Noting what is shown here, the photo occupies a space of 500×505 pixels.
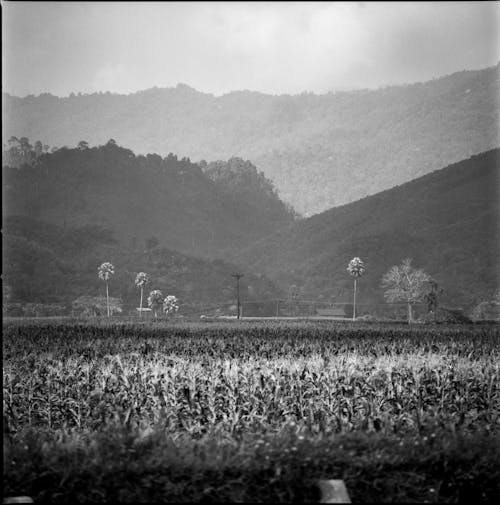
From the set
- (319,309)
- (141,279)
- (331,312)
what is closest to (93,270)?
(141,279)

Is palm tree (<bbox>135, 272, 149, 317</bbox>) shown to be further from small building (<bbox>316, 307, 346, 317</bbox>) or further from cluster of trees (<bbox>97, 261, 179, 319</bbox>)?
small building (<bbox>316, 307, 346, 317</bbox>)

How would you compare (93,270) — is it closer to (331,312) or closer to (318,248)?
(331,312)

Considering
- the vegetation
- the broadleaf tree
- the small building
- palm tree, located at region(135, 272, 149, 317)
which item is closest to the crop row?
the broadleaf tree

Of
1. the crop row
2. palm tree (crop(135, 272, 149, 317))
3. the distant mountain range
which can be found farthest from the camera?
the distant mountain range

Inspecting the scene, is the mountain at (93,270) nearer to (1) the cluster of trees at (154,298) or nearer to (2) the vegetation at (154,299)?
(1) the cluster of trees at (154,298)

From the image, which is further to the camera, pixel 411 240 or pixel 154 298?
pixel 411 240

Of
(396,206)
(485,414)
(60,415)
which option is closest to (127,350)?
(60,415)

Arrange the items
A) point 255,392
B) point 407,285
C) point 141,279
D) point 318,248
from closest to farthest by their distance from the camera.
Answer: point 255,392
point 407,285
point 141,279
point 318,248
